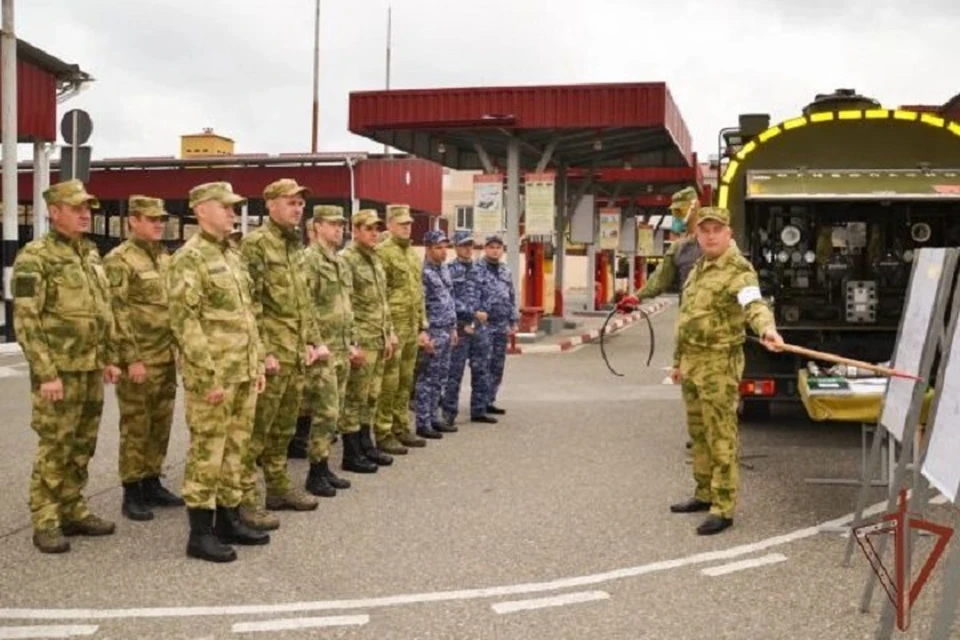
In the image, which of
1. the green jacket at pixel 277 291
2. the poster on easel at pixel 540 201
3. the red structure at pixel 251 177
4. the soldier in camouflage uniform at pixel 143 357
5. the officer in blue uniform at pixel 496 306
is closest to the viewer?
the green jacket at pixel 277 291

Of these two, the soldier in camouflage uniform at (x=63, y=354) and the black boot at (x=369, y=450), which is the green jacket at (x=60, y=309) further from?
the black boot at (x=369, y=450)

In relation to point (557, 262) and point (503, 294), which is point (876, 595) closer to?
point (503, 294)

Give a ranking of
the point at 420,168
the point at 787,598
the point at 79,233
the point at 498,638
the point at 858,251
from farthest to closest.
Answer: the point at 420,168 → the point at 858,251 → the point at 79,233 → the point at 787,598 → the point at 498,638

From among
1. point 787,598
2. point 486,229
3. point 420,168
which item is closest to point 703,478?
point 787,598

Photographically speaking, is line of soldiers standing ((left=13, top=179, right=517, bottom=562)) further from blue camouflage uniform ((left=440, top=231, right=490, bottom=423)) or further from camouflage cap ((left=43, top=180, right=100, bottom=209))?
blue camouflage uniform ((left=440, top=231, right=490, bottom=423))

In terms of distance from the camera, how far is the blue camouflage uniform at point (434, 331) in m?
9.10

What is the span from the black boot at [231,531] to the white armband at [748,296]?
2905mm

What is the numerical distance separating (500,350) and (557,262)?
12.8 meters

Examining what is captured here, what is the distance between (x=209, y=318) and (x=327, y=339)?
1631 millimetres

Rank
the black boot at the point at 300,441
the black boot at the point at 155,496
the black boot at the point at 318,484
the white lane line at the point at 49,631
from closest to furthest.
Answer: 1. the white lane line at the point at 49,631
2. the black boot at the point at 155,496
3. the black boot at the point at 318,484
4. the black boot at the point at 300,441

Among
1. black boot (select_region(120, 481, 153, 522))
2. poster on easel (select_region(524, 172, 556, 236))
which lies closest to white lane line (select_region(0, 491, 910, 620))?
black boot (select_region(120, 481, 153, 522))

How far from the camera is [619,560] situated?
5.41 metres

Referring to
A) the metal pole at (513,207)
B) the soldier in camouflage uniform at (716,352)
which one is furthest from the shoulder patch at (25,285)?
the metal pole at (513,207)

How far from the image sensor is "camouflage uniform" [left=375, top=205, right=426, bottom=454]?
8383 mm
